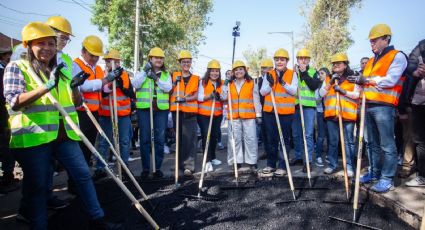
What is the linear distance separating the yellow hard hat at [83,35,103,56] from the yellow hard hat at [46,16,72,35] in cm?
32

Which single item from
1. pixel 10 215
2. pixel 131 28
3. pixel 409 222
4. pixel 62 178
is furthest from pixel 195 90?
pixel 131 28

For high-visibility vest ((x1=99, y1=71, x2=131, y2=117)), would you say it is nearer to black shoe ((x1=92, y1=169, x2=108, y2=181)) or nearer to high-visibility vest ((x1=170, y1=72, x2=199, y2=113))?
high-visibility vest ((x1=170, y1=72, x2=199, y2=113))

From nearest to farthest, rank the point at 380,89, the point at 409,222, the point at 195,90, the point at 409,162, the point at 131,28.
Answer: the point at 409,222 < the point at 380,89 < the point at 409,162 < the point at 195,90 < the point at 131,28

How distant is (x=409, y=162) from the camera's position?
5.02 metres

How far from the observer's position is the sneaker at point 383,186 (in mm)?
3984

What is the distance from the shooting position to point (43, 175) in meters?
2.74

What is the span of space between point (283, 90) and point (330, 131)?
1.11 metres

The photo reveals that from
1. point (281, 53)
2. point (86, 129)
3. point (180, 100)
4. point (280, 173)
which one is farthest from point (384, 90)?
point (86, 129)

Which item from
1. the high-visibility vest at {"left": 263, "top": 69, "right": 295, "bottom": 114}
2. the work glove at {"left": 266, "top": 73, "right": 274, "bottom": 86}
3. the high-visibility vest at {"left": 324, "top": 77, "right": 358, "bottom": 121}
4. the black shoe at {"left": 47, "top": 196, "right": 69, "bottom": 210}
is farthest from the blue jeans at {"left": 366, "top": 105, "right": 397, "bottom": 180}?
the black shoe at {"left": 47, "top": 196, "right": 69, "bottom": 210}

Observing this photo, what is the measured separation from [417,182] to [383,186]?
68 cm

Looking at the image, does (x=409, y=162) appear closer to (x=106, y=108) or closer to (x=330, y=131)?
(x=330, y=131)

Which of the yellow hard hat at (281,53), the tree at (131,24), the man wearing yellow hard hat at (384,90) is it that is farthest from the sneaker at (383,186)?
the tree at (131,24)

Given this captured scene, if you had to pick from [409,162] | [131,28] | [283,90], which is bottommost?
[409,162]

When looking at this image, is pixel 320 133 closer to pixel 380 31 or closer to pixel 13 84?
pixel 380 31
